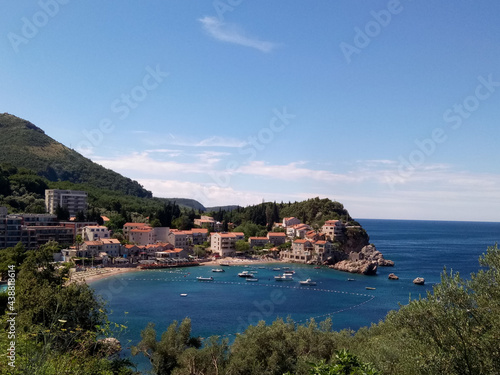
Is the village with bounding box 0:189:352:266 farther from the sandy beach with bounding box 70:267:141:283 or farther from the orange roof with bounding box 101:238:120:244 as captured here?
the sandy beach with bounding box 70:267:141:283

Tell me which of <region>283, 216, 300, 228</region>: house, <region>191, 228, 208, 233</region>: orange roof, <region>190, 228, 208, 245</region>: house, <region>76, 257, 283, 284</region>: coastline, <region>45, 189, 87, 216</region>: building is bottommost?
<region>76, 257, 283, 284</region>: coastline

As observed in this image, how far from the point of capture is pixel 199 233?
59.7m

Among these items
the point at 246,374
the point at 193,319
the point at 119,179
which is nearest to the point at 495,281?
the point at 246,374

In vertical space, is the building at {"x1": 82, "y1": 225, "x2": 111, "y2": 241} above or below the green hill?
below

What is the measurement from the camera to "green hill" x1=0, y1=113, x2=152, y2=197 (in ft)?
285

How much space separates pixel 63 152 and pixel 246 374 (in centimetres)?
10808

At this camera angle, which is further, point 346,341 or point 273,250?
point 273,250

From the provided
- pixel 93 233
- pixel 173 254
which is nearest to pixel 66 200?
pixel 93 233

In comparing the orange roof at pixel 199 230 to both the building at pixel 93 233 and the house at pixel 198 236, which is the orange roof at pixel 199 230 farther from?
the building at pixel 93 233

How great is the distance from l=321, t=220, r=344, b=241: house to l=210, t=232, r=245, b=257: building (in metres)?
13.6

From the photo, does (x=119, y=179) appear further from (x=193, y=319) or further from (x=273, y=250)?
(x=193, y=319)

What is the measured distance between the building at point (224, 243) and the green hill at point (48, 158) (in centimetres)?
4957

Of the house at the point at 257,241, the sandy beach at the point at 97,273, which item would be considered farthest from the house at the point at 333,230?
the sandy beach at the point at 97,273

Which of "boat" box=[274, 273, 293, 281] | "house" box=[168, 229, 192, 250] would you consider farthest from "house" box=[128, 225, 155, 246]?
"boat" box=[274, 273, 293, 281]
